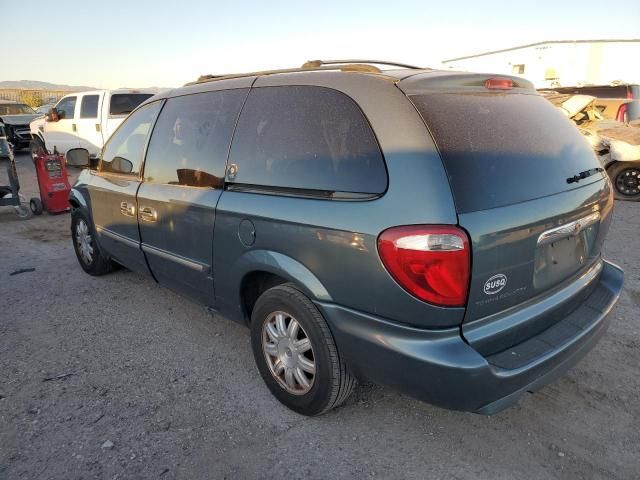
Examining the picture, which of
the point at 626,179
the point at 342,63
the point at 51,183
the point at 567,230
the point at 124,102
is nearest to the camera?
the point at 567,230

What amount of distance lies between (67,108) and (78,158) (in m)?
9.87

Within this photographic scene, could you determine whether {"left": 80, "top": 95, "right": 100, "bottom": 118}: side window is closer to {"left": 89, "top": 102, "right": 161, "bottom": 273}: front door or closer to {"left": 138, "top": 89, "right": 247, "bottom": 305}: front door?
{"left": 89, "top": 102, "right": 161, "bottom": 273}: front door

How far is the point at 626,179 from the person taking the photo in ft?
27.4

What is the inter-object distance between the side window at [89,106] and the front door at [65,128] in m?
0.35

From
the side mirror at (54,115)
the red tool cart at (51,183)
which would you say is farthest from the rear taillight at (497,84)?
the side mirror at (54,115)

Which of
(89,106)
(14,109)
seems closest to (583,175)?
(89,106)

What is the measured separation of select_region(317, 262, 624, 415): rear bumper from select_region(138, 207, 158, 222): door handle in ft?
5.49

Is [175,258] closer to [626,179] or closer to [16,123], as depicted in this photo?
[626,179]

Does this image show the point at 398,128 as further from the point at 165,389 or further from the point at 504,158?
the point at 165,389

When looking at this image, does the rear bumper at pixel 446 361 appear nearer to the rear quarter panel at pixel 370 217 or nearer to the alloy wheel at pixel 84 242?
the rear quarter panel at pixel 370 217

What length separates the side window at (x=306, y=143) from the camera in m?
2.13

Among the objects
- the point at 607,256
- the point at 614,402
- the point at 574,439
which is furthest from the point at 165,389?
the point at 607,256

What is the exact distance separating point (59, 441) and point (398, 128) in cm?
234

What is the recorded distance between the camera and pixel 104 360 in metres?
3.23
